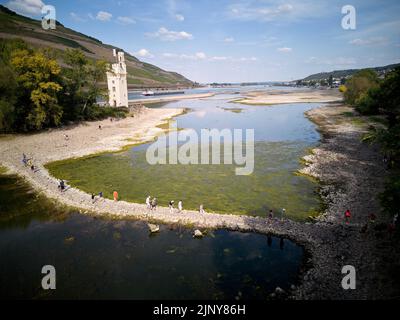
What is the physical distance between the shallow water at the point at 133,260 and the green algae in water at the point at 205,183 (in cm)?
569

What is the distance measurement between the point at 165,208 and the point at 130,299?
464 inches

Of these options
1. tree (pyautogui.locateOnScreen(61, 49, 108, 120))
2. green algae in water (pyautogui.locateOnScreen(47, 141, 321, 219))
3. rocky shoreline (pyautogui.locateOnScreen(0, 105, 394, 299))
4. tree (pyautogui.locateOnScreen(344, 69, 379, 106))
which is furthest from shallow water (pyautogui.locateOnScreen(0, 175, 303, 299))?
tree (pyautogui.locateOnScreen(344, 69, 379, 106))

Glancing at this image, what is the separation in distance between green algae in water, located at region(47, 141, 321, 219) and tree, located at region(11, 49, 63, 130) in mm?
18722

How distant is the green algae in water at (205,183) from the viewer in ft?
96.5

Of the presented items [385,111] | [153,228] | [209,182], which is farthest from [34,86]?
[385,111]

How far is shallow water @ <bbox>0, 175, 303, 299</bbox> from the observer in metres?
17.7

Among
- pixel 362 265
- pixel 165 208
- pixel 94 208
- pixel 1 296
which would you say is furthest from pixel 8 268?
pixel 362 265

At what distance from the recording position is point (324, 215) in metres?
25.9

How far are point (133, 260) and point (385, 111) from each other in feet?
259

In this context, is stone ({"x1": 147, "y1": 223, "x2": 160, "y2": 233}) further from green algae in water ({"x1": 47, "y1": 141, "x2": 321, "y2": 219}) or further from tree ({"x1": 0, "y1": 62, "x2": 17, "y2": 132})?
tree ({"x1": 0, "y1": 62, "x2": 17, "y2": 132})

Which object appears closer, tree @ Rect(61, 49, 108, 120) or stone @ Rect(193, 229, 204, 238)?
stone @ Rect(193, 229, 204, 238)

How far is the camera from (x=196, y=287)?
17.9 metres

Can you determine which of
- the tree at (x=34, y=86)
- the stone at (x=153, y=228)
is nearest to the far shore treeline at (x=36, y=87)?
the tree at (x=34, y=86)
